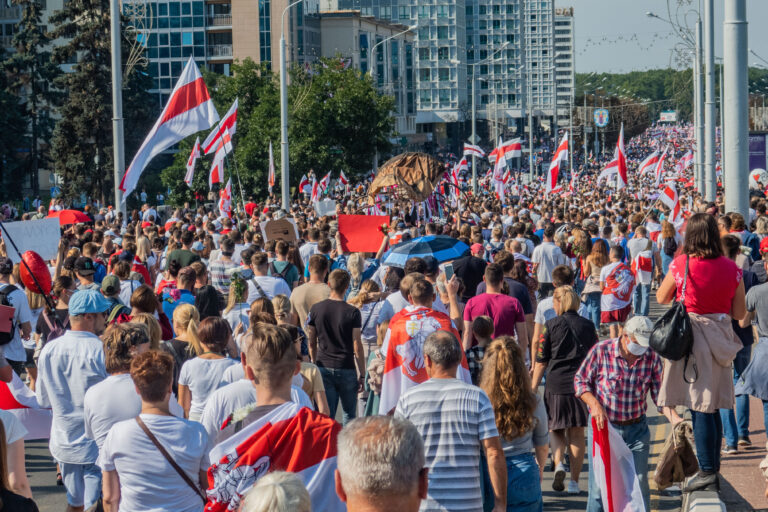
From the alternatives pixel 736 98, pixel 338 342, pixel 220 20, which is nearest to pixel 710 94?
pixel 736 98

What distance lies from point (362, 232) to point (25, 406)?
24.7 ft

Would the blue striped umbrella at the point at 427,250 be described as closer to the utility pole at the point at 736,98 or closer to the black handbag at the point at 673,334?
the utility pole at the point at 736,98

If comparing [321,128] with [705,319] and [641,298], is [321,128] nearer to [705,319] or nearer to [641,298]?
[641,298]

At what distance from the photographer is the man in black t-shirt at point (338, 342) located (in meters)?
9.44

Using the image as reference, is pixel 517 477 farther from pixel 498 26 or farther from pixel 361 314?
pixel 498 26

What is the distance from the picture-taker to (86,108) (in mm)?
55438

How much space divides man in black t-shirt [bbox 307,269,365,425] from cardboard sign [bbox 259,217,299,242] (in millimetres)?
7273

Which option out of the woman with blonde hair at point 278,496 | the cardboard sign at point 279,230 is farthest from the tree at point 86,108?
the woman with blonde hair at point 278,496

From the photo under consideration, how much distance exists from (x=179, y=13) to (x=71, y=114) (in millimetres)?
32338

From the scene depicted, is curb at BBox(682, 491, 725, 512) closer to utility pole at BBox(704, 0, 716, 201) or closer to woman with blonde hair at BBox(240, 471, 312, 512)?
woman with blonde hair at BBox(240, 471, 312, 512)

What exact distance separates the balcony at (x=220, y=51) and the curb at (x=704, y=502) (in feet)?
269

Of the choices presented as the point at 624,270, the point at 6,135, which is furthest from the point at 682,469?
the point at 6,135

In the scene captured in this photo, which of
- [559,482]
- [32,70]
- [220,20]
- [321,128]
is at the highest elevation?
[220,20]

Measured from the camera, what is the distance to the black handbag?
6949 millimetres
